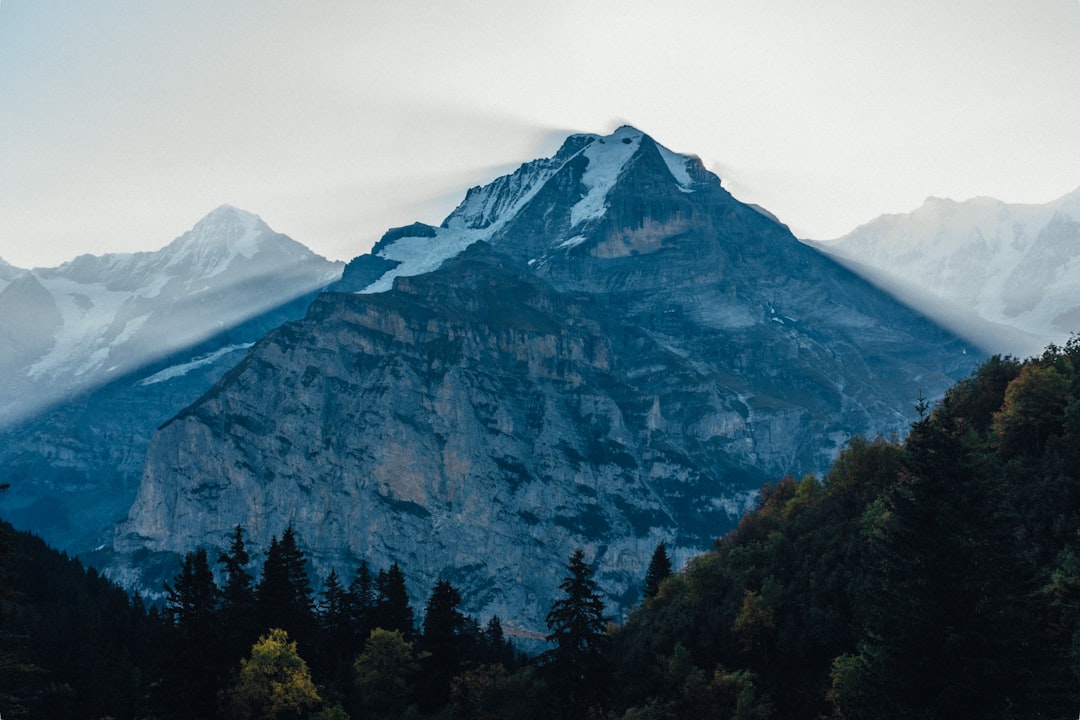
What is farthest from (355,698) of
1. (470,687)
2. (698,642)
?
(698,642)

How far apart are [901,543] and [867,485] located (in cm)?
5068

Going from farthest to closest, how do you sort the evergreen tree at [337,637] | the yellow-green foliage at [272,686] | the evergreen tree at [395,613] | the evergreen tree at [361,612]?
1. the evergreen tree at [361,612]
2. the evergreen tree at [395,613]
3. the evergreen tree at [337,637]
4. the yellow-green foliage at [272,686]

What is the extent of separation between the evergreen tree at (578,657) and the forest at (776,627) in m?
0.15

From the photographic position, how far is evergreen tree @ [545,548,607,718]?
71.1 m

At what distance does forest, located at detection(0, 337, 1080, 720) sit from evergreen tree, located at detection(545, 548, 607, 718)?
0.49 ft

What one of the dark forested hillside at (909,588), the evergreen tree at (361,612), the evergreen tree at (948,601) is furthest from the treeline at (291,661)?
the evergreen tree at (948,601)

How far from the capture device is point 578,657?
7169cm

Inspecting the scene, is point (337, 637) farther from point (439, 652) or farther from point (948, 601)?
point (948, 601)

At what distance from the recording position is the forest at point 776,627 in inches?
1423

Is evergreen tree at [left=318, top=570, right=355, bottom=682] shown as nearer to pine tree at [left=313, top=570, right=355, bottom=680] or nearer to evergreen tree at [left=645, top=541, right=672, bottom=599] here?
pine tree at [left=313, top=570, right=355, bottom=680]

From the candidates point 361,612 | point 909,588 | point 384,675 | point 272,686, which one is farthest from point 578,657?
point 361,612

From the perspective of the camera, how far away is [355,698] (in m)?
84.5

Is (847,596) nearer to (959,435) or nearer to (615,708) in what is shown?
(615,708)

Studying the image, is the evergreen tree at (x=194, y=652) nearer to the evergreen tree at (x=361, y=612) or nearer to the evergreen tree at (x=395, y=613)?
the evergreen tree at (x=395, y=613)
